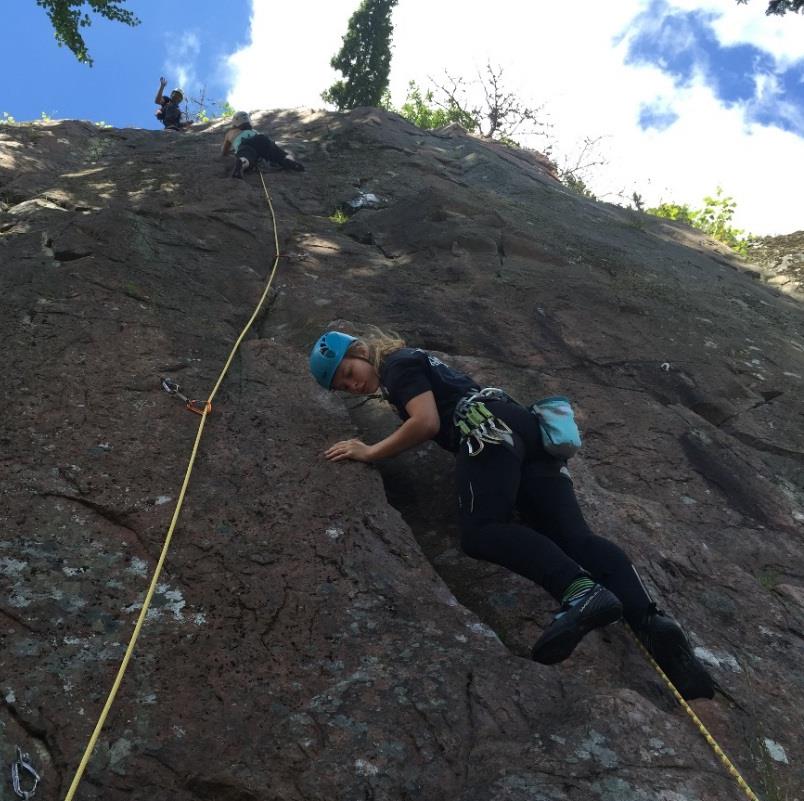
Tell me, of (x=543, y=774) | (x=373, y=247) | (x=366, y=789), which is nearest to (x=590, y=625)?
(x=543, y=774)

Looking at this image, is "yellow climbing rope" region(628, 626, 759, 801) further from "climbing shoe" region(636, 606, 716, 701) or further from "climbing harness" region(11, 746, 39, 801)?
"climbing harness" region(11, 746, 39, 801)

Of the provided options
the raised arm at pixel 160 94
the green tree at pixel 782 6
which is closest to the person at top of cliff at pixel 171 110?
the raised arm at pixel 160 94

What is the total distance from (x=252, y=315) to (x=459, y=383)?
218 centimetres

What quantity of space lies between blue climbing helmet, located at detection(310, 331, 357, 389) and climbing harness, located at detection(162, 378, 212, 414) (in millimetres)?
673

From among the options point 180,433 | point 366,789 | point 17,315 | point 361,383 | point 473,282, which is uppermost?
point 473,282

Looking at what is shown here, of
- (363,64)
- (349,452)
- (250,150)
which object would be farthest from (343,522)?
(363,64)

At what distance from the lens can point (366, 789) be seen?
2.27 meters

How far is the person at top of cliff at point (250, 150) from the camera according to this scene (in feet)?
29.3

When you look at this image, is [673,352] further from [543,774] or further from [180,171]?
[180,171]

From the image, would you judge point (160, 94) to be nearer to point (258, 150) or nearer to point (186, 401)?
point (258, 150)

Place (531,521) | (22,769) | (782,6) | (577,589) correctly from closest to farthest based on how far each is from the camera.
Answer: (22,769) → (577,589) → (531,521) → (782,6)

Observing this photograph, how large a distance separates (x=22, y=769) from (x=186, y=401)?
2198mm

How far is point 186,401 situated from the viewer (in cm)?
→ 405

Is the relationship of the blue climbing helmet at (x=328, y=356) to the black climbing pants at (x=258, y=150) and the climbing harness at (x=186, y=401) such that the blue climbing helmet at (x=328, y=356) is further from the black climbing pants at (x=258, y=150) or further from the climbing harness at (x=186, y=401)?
the black climbing pants at (x=258, y=150)
